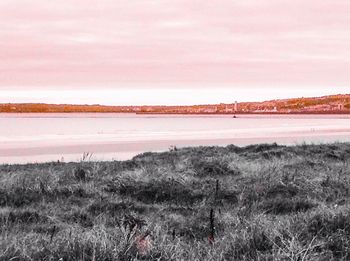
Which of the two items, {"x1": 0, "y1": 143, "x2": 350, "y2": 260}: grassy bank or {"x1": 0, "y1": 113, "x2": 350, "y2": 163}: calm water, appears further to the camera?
{"x1": 0, "y1": 113, "x2": 350, "y2": 163}: calm water

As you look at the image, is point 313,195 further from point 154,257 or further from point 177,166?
point 154,257

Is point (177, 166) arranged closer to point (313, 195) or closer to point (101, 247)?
point (313, 195)

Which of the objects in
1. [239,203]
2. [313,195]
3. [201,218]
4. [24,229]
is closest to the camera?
[24,229]

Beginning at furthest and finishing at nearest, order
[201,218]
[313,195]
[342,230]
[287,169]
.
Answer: [287,169] → [313,195] → [201,218] → [342,230]

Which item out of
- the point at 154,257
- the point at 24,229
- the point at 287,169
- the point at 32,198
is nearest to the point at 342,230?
the point at 154,257

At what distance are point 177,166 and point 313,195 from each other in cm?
497

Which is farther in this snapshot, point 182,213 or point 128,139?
point 128,139

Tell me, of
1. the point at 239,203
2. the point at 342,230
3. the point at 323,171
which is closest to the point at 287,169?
the point at 323,171

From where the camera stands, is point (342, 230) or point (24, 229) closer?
point (342, 230)

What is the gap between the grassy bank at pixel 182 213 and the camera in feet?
20.5

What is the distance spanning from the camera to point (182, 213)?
35.8ft

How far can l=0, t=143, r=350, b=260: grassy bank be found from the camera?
6234 mm

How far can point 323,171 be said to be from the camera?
1633cm

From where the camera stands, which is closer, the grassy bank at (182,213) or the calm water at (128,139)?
the grassy bank at (182,213)
